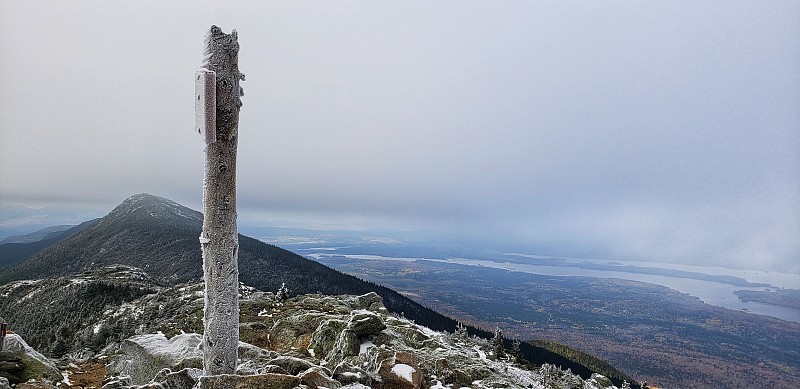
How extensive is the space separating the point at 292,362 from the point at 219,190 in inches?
246

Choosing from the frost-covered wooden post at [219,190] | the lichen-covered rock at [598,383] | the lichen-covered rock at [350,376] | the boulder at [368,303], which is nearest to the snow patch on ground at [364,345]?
the lichen-covered rock at [350,376]

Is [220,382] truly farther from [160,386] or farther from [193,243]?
[193,243]

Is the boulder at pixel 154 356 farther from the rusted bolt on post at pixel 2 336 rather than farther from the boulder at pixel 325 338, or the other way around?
the boulder at pixel 325 338

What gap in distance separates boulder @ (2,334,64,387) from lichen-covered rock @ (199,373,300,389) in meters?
12.6

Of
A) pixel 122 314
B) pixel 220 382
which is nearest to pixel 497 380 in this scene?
pixel 220 382

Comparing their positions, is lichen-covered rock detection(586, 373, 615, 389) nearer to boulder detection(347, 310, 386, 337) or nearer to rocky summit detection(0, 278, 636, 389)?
rocky summit detection(0, 278, 636, 389)

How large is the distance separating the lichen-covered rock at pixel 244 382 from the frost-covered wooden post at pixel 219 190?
314mm

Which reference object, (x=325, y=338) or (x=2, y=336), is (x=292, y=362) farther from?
(x=2, y=336)

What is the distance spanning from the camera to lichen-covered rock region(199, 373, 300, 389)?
24.8 feet

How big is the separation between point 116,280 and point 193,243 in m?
104

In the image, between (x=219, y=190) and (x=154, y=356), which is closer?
(x=219, y=190)

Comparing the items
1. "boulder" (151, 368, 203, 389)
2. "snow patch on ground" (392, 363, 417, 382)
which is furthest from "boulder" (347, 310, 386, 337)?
"boulder" (151, 368, 203, 389)

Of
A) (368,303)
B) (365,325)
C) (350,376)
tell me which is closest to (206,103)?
(350,376)

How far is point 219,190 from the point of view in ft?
24.5
